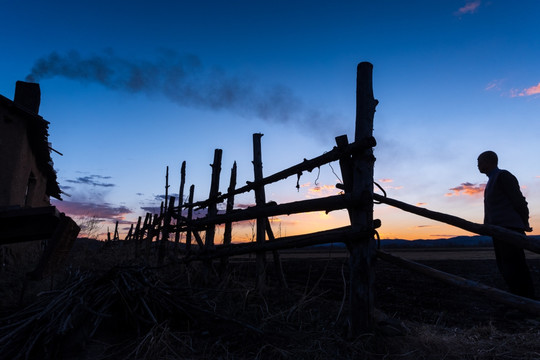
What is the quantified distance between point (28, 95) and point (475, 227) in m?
13.2

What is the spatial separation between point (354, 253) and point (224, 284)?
7.78ft

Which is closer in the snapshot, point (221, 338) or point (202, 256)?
point (221, 338)

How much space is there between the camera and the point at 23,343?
231 centimetres

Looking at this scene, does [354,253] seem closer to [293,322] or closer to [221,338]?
[293,322]

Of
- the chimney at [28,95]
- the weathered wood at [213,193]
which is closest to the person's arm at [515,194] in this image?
the weathered wood at [213,193]

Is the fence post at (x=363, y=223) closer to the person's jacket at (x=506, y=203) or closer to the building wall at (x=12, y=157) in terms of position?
the person's jacket at (x=506, y=203)

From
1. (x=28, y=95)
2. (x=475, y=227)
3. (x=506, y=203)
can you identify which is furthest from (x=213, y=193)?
(x=28, y=95)

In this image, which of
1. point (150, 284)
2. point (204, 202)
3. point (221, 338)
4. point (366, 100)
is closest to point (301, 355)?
point (221, 338)

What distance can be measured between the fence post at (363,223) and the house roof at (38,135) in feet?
31.6

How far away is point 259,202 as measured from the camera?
202 inches

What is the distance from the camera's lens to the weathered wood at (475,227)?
2.16 m

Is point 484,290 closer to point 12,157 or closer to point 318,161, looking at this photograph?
point 318,161

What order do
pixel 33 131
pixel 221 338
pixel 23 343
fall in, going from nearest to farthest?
pixel 23 343 < pixel 221 338 < pixel 33 131

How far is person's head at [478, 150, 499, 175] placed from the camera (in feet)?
13.8
